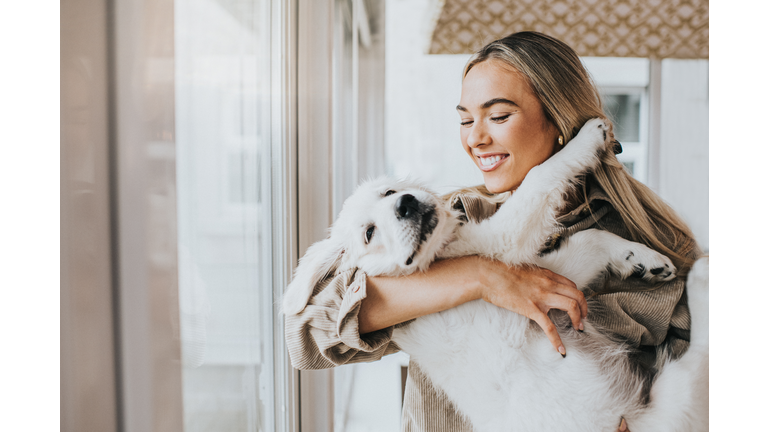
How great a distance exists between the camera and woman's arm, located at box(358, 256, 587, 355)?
32.6 inches

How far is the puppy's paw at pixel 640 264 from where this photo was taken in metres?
0.88

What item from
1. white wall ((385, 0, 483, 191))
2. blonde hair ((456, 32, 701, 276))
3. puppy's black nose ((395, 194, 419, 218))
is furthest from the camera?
white wall ((385, 0, 483, 191))

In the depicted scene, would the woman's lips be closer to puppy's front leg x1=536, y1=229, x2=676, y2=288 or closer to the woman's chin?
the woman's chin

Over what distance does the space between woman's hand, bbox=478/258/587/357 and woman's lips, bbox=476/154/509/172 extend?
237mm

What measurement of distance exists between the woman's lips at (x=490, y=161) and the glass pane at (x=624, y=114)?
30cm

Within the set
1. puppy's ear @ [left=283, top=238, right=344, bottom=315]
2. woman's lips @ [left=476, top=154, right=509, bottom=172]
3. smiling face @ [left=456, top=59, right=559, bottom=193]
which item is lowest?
puppy's ear @ [left=283, top=238, right=344, bottom=315]

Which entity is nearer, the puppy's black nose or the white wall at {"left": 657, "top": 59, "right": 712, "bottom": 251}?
the puppy's black nose

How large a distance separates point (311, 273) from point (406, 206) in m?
0.25

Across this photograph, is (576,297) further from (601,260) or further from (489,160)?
(489,160)

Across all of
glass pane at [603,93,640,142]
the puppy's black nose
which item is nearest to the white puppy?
the puppy's black nose

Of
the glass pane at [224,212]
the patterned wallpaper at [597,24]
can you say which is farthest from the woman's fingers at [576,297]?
the glass pane at [224,212]

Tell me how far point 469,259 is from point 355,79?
24.3 inches

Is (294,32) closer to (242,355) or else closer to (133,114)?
(133,114)
